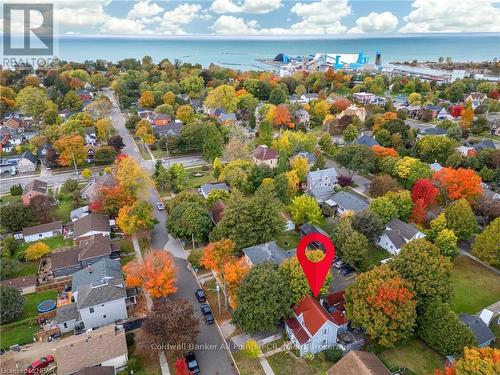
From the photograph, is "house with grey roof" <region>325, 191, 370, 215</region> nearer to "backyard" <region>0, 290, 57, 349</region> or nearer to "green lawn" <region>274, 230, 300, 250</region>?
"green lawn" <region>274, 230, 300, 250</region>

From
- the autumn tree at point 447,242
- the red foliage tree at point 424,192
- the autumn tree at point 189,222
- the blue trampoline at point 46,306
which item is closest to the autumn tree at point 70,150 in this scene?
the autumn tree at point 189,222

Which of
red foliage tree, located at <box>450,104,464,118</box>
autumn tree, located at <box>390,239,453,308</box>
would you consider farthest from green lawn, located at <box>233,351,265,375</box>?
red foliage tree, located at <box>450,104,464,118</box>

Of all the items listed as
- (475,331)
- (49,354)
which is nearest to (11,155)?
(49,354)

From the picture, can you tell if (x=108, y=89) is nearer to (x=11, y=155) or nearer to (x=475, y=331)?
(x=11, y=155)

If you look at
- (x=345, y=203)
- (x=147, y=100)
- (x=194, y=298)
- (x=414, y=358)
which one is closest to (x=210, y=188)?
(x=345, y=203)

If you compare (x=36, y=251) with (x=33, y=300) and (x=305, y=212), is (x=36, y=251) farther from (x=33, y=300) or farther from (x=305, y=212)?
(x=305, y=212)

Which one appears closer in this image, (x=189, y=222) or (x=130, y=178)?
(x=189, y=222)

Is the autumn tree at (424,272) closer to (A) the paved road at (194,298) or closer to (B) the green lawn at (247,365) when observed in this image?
(B) the green lawn at (247,365)
